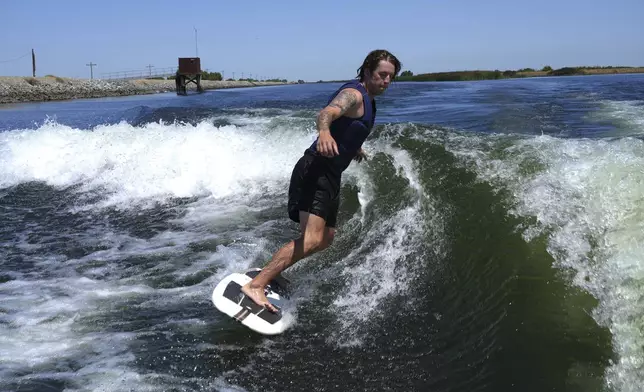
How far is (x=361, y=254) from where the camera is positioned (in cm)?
513

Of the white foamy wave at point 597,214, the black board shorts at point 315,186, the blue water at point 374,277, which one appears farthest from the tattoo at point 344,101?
the white foamy wave at point 597,214

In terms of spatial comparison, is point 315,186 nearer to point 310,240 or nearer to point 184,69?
point 310,240

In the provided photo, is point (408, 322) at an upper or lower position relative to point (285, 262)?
lower

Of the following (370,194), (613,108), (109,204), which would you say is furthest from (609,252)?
(613,108)

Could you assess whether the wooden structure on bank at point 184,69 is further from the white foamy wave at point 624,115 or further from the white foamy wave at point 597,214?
the white foamy wave at point 597,214

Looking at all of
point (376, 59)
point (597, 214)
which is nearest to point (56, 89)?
point (376, 59)

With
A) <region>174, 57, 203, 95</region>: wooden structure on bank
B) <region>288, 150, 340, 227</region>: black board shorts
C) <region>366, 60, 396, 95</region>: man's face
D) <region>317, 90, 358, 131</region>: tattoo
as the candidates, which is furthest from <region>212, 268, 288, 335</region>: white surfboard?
<region>174, 57, 203, 95</region>: wooden structure on bank

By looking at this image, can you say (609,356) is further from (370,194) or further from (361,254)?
(370,194)

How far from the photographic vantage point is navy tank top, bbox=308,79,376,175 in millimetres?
3787

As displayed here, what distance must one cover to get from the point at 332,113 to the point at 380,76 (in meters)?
0.52

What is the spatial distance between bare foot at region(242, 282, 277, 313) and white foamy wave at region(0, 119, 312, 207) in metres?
3.82

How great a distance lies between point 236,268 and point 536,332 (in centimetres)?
265

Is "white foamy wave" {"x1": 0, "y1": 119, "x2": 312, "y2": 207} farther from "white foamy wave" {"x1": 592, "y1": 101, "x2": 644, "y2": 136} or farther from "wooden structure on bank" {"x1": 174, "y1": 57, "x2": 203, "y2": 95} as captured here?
"wooden structure on bank" {"x1": 174, "y1": 57, "x2": 203, "y2": 95}

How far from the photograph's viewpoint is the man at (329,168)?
3.79 meters
